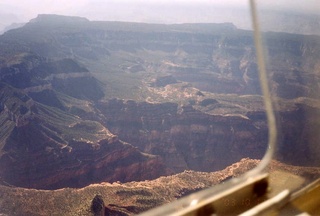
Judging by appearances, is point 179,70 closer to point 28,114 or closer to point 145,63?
point 145,63

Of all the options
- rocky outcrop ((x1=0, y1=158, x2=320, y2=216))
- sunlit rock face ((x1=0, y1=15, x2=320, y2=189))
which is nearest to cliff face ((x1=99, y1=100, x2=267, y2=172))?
sunlit rock face ((x1=0, y1=15, x2=320, y2=189))

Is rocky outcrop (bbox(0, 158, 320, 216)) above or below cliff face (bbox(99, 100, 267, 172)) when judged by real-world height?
above

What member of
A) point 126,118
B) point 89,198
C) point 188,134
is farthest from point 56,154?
point 188,134

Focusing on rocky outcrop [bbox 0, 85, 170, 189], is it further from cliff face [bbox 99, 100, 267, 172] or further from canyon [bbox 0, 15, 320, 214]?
cliff face [bbox 99, 100, 267, 172]

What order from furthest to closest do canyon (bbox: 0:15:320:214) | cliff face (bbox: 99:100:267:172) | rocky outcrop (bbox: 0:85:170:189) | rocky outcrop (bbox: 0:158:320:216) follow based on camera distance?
cliff face (bbox: 99:100:267:172)
rocky outcrop (bbox: 0:85:170:189)
rocky outcrop (bbox: 0:158:320:216)
canyon (bbox: 0:15:320:214)

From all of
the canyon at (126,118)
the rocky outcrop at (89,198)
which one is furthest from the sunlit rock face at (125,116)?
the rocky outcrop at (89,198)

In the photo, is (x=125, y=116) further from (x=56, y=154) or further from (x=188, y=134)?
(x=56, y=154)

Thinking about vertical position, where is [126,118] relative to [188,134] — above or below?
above
